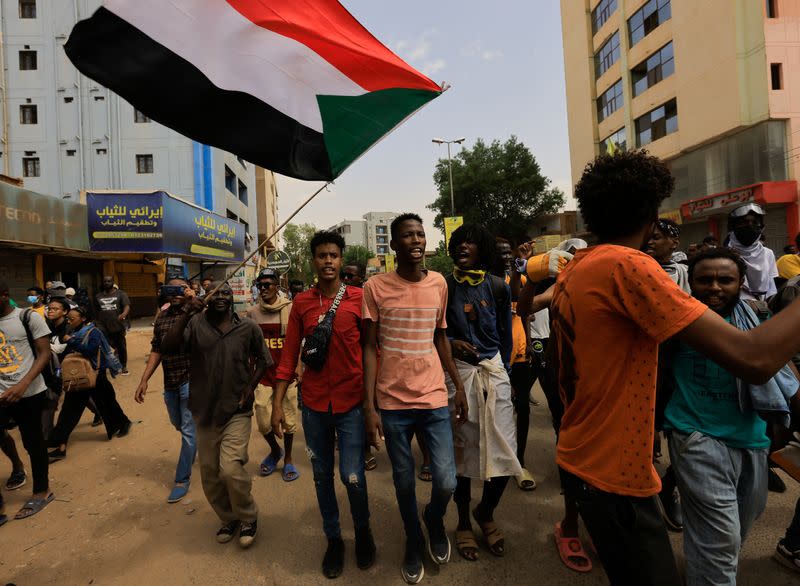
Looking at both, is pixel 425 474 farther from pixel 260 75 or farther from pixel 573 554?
pixel 260 75

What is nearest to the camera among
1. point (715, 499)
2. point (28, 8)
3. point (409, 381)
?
point (715, 499)

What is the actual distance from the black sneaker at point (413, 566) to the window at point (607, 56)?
100ft

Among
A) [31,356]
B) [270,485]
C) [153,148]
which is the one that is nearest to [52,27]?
[153,148]

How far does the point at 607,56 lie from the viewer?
26969 millimetres

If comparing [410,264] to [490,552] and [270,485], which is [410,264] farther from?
[270,485]

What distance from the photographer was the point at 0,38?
2145 cm

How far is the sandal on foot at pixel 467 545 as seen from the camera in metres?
2.72

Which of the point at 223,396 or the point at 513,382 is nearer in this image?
the point at 223,396

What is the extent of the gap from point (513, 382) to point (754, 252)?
2521 millimetres

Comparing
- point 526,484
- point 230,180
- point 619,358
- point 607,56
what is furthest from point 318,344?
point 607,56

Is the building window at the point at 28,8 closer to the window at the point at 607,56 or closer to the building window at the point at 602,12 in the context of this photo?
the building window at the point at 602,12

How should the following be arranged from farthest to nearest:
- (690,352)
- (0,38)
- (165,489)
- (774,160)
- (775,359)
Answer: (0,38)
(774,160)
(165,489)
(690,352)
(775,359)

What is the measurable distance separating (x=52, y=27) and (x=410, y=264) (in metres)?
28.8

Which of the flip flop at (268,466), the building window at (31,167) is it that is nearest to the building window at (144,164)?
the building window at (31,167)
